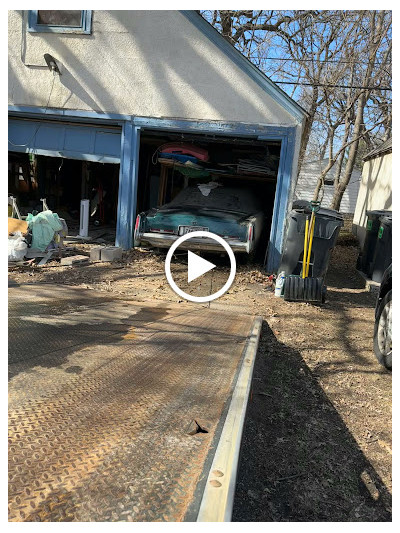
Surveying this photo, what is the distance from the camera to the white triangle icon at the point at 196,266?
7.48 meters

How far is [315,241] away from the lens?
6.55 meters

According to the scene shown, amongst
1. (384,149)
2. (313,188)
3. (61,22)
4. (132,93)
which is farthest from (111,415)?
(313,188)

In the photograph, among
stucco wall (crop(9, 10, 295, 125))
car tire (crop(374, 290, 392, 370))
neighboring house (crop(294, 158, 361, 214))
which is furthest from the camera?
neighboring house (crop(294, 158, 361, 214))

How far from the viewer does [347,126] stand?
643 inches

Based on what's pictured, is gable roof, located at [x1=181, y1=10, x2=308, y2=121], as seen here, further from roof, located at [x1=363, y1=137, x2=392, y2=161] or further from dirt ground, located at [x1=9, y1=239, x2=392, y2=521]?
roof, located at [x1=363, y1=137, x2=392, y2=161]

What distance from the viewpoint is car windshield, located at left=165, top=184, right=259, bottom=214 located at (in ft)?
26.6

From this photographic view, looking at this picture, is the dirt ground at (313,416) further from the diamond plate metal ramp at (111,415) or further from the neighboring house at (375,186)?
the neighboring house at (375,186)

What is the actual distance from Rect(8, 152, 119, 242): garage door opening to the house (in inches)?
124

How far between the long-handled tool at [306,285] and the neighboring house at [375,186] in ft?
18.3

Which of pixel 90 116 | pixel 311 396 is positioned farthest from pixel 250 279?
pixel 90 116

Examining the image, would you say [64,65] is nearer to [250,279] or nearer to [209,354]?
[250,279]

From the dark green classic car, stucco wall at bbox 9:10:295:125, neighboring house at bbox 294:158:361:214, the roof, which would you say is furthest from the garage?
neighboring house at bbox 294:158:361:214

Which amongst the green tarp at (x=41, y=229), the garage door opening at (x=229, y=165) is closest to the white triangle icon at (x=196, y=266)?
the garage door opening at (x=229, y=165)

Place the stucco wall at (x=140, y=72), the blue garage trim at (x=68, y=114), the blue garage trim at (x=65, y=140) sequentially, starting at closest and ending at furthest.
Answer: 1. the stucco wall at (x=140, y=72)
2. the blue garage trim at (x=68, y=114)
3. the blue garage trim at (x=65, y=140)
